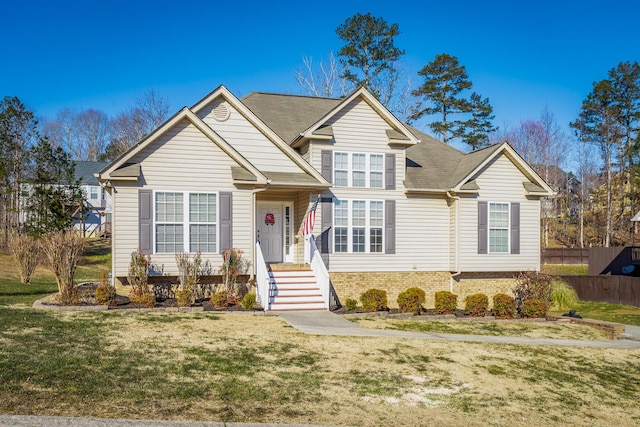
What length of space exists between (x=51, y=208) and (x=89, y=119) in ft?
122

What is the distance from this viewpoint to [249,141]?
1908cm

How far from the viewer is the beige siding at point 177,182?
53.8 feet

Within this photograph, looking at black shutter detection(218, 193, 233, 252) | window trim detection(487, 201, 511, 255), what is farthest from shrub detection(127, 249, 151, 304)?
window trim detection(487, 201, 511, 255)

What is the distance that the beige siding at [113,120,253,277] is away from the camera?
16.4 metres

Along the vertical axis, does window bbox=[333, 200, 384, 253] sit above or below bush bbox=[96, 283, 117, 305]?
above

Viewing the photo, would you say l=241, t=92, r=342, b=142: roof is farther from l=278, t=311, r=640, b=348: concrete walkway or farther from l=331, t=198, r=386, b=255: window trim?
l=278, t=311, r=640, b=348: concrete walkway

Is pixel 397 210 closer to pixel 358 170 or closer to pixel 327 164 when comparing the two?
pixel 358 170

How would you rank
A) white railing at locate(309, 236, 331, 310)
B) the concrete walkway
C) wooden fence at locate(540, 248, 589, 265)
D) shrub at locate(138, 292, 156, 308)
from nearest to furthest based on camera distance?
the concrete walkway → shrub at locate(138, 292, 156, 308) → white railing at locate(309, 236, 331, 310) → wooden fence at locate(540, 248, 589, 265)

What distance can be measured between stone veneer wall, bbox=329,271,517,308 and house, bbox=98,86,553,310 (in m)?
0.04

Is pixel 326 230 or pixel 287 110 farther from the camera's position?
pixel 287 110

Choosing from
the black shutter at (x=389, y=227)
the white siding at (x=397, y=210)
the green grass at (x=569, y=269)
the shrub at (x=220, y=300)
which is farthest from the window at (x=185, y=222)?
the green grass at (x=569, y=269)

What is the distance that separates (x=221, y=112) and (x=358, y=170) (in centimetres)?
499

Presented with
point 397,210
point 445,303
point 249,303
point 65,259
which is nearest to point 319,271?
point 249,303

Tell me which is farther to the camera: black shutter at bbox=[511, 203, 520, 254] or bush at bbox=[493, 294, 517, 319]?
black shutter at bbox=[511, 203, 520, 254]
